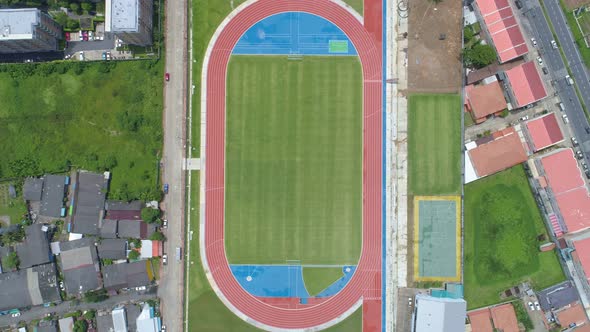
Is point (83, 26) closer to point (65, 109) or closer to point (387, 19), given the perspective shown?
point (65, 109)

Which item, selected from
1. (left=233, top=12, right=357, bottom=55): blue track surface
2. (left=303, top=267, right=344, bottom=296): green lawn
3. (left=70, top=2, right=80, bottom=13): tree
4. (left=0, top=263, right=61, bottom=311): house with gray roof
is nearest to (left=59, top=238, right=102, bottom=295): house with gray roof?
(left=0, top=263, right=61, bottom=311): house with gray roof

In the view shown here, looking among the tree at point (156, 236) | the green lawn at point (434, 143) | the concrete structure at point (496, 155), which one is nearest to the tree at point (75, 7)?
the tree at point (156, 236)

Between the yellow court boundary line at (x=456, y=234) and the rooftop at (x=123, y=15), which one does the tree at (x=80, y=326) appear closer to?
the rooftop at (x=123, y=15)

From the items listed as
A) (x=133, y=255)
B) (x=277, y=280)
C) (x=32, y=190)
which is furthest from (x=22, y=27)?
(x=277, y=280)

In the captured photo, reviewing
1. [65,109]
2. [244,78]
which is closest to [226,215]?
[244,78]

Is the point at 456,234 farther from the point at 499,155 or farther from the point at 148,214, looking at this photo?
the point at 148,214
